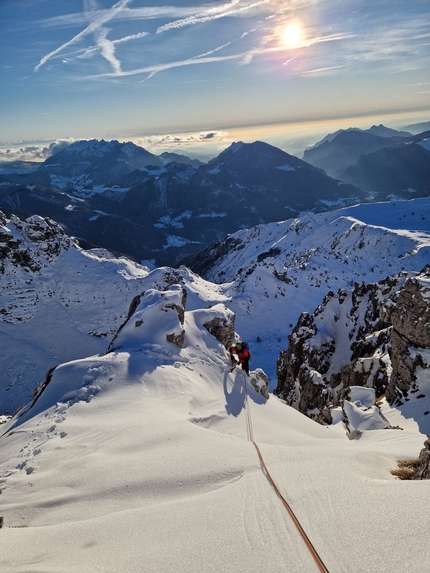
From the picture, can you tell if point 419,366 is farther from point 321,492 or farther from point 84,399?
point 84,399

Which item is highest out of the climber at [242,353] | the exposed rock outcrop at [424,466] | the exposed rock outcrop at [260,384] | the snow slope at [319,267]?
the exposed rock outcrop at [424,466]

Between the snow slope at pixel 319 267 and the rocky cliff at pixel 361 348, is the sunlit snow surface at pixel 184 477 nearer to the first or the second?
the rocky cliff at pixel 361 348

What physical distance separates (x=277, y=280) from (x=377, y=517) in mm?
43123

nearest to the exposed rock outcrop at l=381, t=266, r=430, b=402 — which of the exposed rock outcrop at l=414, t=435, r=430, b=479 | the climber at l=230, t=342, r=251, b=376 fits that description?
the climber at l=230, t=342, r=251, b=376

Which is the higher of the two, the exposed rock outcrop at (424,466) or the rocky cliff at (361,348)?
the exposed rock outcrop at (424,466)

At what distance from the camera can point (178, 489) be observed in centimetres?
611

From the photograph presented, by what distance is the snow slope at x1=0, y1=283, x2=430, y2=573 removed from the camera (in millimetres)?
4012

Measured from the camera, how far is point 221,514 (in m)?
4.95

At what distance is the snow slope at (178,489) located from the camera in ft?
13.2

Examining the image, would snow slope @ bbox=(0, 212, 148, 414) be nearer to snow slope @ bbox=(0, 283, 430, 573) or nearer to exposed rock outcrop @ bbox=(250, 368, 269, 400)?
snow slope @ bbox=(0, 283, 430, 573)

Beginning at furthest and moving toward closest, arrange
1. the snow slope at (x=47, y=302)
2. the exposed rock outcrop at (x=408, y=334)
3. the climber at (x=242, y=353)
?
1. the snow slope at (x=47, y=302)
2. the climber at (x=242, y=353)
3. the exposed rock outcrop at (x=408, y=334)

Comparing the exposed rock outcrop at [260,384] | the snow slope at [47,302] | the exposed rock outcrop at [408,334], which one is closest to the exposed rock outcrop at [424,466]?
the exposed rock outcrop at [408,334]

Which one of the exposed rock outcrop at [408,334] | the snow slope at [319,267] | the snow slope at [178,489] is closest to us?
the snow slope at [178,489]

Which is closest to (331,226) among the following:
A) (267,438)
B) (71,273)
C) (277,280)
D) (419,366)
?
(277,280)
